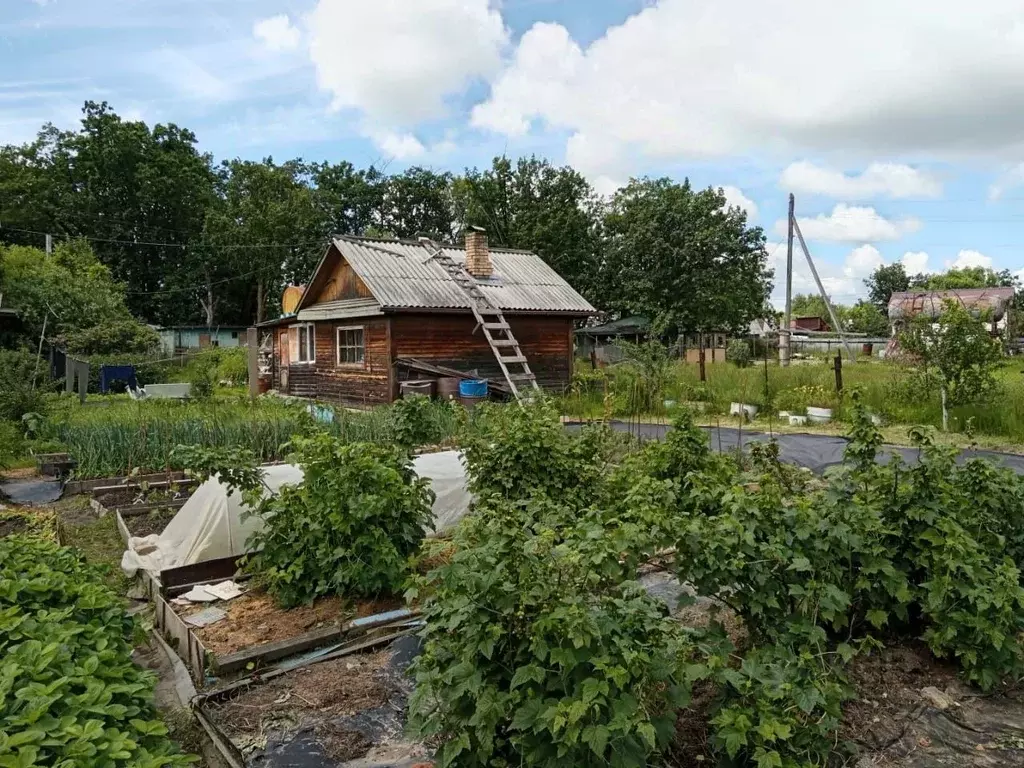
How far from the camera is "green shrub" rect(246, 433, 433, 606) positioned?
4.15 m

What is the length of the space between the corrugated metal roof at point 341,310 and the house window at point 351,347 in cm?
40

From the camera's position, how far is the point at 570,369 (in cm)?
1602

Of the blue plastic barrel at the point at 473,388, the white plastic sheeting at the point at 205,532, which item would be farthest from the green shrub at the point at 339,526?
the blue plastic barrel at the point at 473,388

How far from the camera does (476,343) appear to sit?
48.3 feet

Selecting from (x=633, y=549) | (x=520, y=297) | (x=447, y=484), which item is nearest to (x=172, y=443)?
(x=447, y=484)

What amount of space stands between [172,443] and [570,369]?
380 inches

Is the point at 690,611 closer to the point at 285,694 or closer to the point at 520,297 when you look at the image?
the point at 285,694

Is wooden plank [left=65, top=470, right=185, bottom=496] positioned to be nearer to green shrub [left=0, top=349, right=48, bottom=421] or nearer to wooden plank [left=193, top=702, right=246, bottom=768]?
green shrub [left=0, top=349, right=48, bottom=421]

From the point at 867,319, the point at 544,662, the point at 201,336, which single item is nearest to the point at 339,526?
the point at 544,662

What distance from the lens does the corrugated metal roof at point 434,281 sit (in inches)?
552

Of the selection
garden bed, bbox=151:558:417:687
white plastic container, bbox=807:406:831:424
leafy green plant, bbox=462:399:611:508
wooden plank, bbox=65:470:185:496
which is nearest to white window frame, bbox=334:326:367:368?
wooden plank, bbox=65:470:185:496

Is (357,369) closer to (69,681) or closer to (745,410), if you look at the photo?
(745,410)

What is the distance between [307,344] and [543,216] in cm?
1604

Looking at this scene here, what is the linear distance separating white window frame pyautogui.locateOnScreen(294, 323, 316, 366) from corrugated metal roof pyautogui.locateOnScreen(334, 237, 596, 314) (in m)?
2.97
